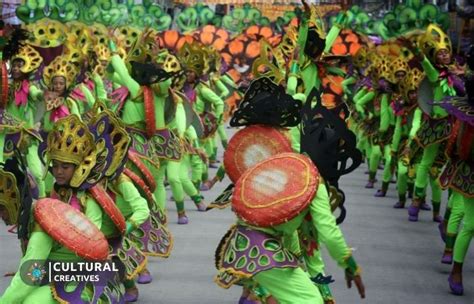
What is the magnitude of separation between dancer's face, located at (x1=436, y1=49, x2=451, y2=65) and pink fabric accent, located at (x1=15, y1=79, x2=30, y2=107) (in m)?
4.59

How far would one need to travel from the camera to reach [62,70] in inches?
505

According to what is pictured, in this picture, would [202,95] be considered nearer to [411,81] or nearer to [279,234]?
[411,81]

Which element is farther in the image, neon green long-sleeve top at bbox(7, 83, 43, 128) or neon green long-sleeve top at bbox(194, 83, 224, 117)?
neon green long-sleeve top at bbox(194, 83, 224, 117)

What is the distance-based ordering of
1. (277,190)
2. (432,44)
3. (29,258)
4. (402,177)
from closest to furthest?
(29,258) → (277,190) → (432,44) → (402,177)

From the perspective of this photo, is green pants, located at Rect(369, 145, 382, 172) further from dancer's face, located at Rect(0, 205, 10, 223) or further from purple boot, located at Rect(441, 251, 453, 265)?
dancer's face, located at Rect(0, 205, 10, 223)

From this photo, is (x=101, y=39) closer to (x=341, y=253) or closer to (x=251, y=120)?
(x=251, y=120)

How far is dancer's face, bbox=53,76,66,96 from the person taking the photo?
12789mm

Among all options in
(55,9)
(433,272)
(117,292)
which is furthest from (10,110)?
(55,9)

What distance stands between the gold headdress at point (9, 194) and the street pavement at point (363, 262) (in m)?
3.04

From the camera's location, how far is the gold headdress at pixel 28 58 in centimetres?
1345

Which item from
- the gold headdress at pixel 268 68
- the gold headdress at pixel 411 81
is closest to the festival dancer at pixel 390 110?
the gold headdress at pixel 411 81

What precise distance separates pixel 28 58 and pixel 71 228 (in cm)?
723

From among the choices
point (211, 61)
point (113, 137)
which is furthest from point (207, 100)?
point (113, 137)

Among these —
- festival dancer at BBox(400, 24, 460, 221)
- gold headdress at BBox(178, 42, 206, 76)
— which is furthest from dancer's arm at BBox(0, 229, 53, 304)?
gold headdress at BBox(178, 42, 206, 76)
